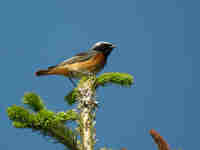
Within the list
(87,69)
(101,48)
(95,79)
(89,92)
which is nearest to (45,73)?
(87,69)

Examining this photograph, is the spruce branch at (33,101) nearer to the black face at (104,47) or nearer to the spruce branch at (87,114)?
the spruce branch at (87,114)

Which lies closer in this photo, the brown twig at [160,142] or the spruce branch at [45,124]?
the brown twig at [160,142]

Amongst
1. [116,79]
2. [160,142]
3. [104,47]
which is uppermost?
[104,47]

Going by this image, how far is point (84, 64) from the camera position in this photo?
2051mm

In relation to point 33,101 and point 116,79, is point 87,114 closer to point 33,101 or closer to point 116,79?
point 33,101

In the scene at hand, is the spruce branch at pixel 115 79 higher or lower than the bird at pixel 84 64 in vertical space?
lower

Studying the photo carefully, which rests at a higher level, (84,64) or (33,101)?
(84,64)

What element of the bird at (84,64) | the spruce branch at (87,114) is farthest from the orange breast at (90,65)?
the spruce branch at (87,114)

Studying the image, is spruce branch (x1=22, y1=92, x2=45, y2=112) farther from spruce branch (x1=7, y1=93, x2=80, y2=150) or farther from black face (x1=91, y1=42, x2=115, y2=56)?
black face (x1=91, y1=42, x2=115, y2=56)

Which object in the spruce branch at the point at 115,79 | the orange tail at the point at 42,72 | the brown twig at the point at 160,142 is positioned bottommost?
the brown twig at the point at 160,142

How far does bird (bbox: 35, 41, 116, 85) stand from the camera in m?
2.04

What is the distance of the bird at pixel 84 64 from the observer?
80.4 inches

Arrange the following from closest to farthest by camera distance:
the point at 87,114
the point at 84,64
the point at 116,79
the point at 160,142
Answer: the point at 160,142 < the point at 87,114 < the point at 116,79 < the point at 84,64

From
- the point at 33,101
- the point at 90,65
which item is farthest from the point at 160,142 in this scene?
the point at 90,65
